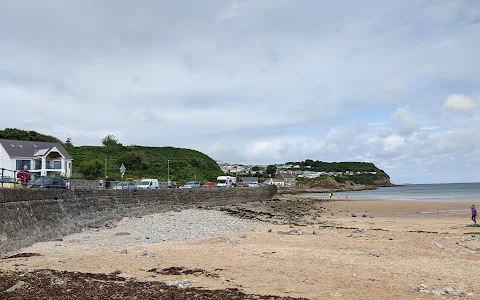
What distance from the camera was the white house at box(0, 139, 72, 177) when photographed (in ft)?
140

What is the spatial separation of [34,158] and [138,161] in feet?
175

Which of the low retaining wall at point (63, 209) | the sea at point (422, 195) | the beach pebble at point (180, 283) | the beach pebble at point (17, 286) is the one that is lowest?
the sea at point (422, 195)

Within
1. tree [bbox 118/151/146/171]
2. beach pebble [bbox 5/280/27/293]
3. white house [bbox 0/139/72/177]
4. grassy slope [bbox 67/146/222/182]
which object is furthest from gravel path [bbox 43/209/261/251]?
tree [bbox 118/151/146/171]

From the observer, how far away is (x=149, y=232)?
68.5ft

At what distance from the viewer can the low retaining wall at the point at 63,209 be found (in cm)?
1553

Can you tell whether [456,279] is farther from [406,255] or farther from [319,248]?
[319,248]

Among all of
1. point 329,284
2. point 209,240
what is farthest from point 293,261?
point 209,240

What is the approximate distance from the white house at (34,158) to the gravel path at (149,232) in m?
22.4

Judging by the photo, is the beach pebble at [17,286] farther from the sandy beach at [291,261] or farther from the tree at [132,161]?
the tree at [132,161]

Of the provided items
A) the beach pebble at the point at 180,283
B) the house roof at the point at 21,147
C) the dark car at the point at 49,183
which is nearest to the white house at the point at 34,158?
the house roof at the point at 21,147

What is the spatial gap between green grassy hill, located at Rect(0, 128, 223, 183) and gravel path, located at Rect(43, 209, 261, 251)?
4822 cm

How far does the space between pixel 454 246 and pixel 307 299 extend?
11145 millimetres

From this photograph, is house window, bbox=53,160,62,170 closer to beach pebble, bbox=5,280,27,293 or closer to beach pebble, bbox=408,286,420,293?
beach pebble, bbox=5,280,27,293

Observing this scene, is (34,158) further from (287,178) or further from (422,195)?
(287,178)
